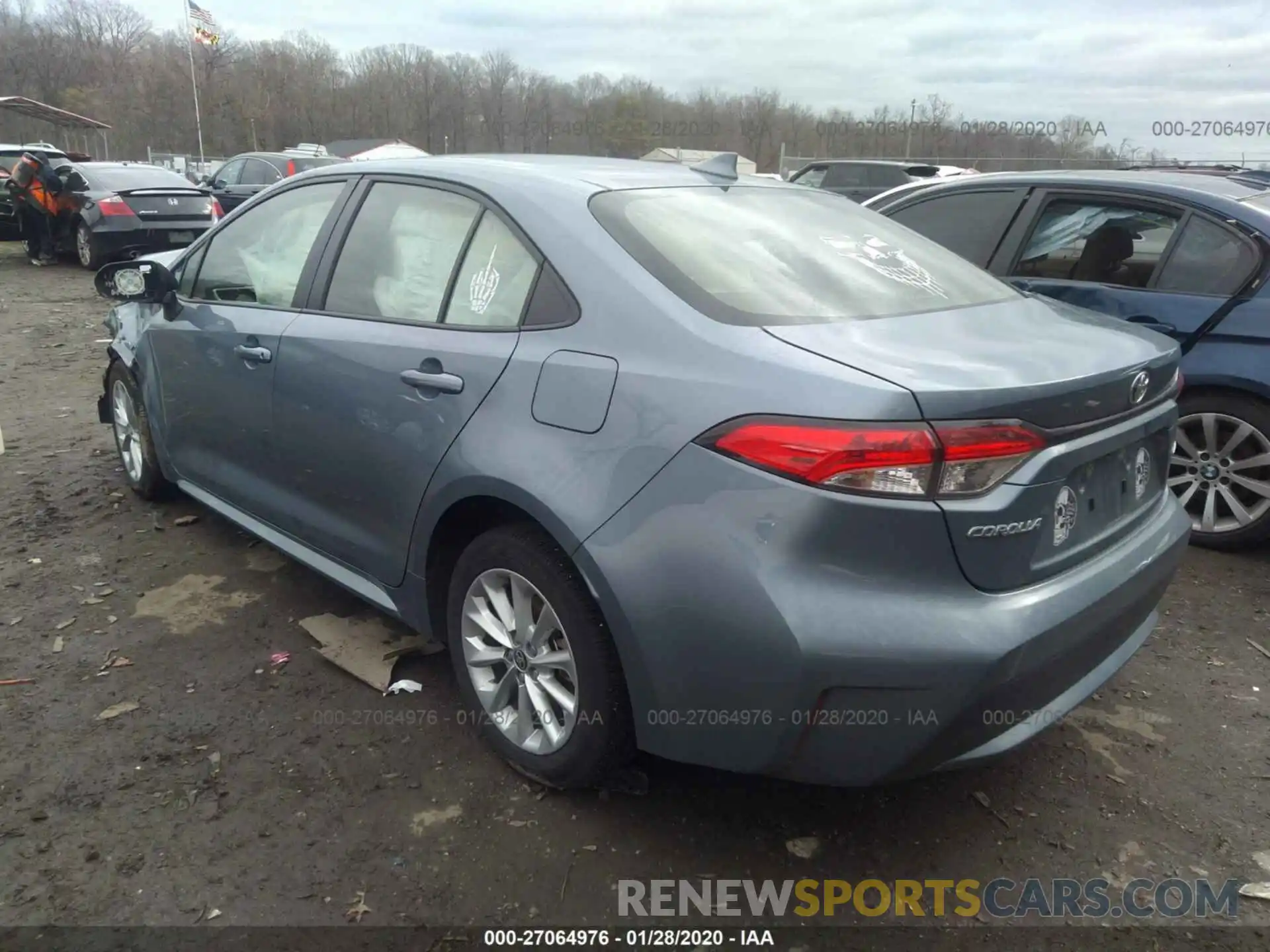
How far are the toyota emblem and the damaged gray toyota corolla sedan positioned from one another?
0.04ft

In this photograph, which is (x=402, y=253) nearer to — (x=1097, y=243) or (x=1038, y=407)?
(x=1038, y=407)

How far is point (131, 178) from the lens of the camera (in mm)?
13539

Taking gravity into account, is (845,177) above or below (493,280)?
above

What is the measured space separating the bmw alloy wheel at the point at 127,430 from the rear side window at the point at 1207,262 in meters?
4.97

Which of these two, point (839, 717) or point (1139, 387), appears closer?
point (839, 717)

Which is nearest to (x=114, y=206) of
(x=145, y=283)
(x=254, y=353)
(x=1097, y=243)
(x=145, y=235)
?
(x=145, y=235)

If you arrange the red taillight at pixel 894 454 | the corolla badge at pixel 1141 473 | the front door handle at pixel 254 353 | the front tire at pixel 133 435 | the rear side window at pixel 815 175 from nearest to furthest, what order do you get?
the red taillight at pixel 894 454
the corolla badge at pixel 1141 473
the front door handle at pixel 254 353
the front tire at pixel 133 435
the rear side window at pixel 815 175

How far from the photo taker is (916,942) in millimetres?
2127

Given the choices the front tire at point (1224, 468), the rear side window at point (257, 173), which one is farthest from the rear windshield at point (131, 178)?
the front tire at point (1224, 468)

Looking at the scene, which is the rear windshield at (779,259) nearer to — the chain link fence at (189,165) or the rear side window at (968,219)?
the rear side window at (968,219)

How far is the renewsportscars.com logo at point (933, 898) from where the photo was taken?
222 centimetres

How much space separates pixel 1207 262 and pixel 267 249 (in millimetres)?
4035

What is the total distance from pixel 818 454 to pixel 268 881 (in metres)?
1.70

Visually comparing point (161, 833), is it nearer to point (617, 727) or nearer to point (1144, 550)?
point (617, 727)
